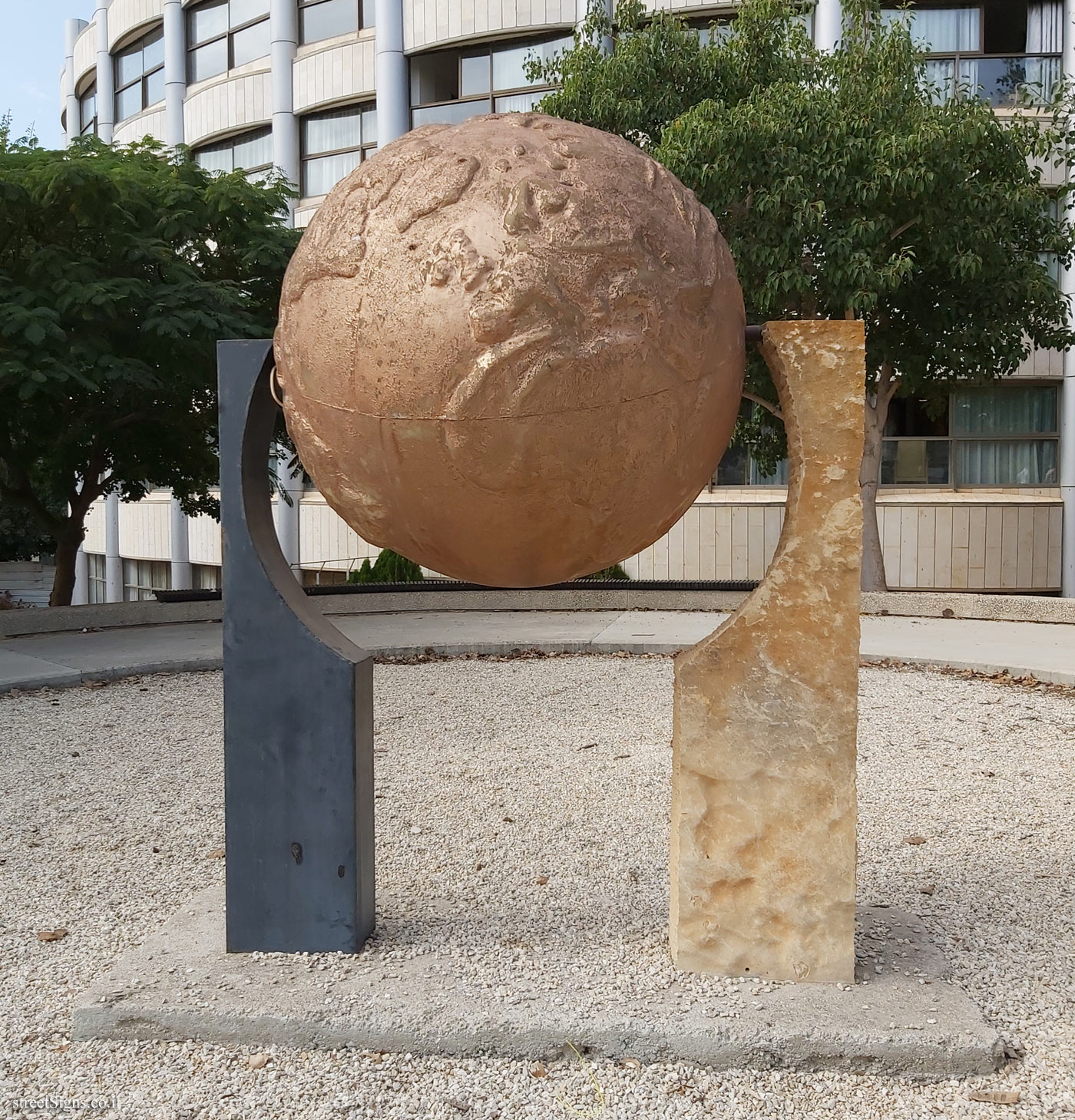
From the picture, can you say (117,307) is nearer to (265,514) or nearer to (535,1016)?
(265,514)

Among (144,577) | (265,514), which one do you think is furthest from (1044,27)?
(144,577)

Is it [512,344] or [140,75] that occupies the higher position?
[140,75]

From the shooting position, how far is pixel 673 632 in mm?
12164

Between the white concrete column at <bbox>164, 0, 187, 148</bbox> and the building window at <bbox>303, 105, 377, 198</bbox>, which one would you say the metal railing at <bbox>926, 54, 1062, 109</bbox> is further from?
the white concrete column at <bbox>164, 0, 187, 148</bbox>

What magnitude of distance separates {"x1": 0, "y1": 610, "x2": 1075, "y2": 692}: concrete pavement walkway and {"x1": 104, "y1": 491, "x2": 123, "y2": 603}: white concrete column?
14.2 meters

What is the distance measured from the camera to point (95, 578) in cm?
2952

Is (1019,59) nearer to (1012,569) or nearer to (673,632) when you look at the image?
(1012,569)

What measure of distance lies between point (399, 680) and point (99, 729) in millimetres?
2743

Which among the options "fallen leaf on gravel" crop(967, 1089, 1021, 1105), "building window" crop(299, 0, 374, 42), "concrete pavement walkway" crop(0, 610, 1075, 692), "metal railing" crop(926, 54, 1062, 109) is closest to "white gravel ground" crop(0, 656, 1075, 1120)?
"fallen leaf on gravel" crop(967, 1089, 1021, 1105)

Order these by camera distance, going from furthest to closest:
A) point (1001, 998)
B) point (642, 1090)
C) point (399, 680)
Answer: point (399, 680), point (1001, 998), point (642, 1090)

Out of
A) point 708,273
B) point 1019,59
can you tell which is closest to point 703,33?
point 1019,59

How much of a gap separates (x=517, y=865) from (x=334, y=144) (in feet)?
64.1

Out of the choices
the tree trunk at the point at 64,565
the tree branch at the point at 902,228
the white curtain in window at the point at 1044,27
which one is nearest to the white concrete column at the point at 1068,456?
the white curtain in window at the point at 1044,27

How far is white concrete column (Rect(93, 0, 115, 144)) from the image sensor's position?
2630 centimetres
